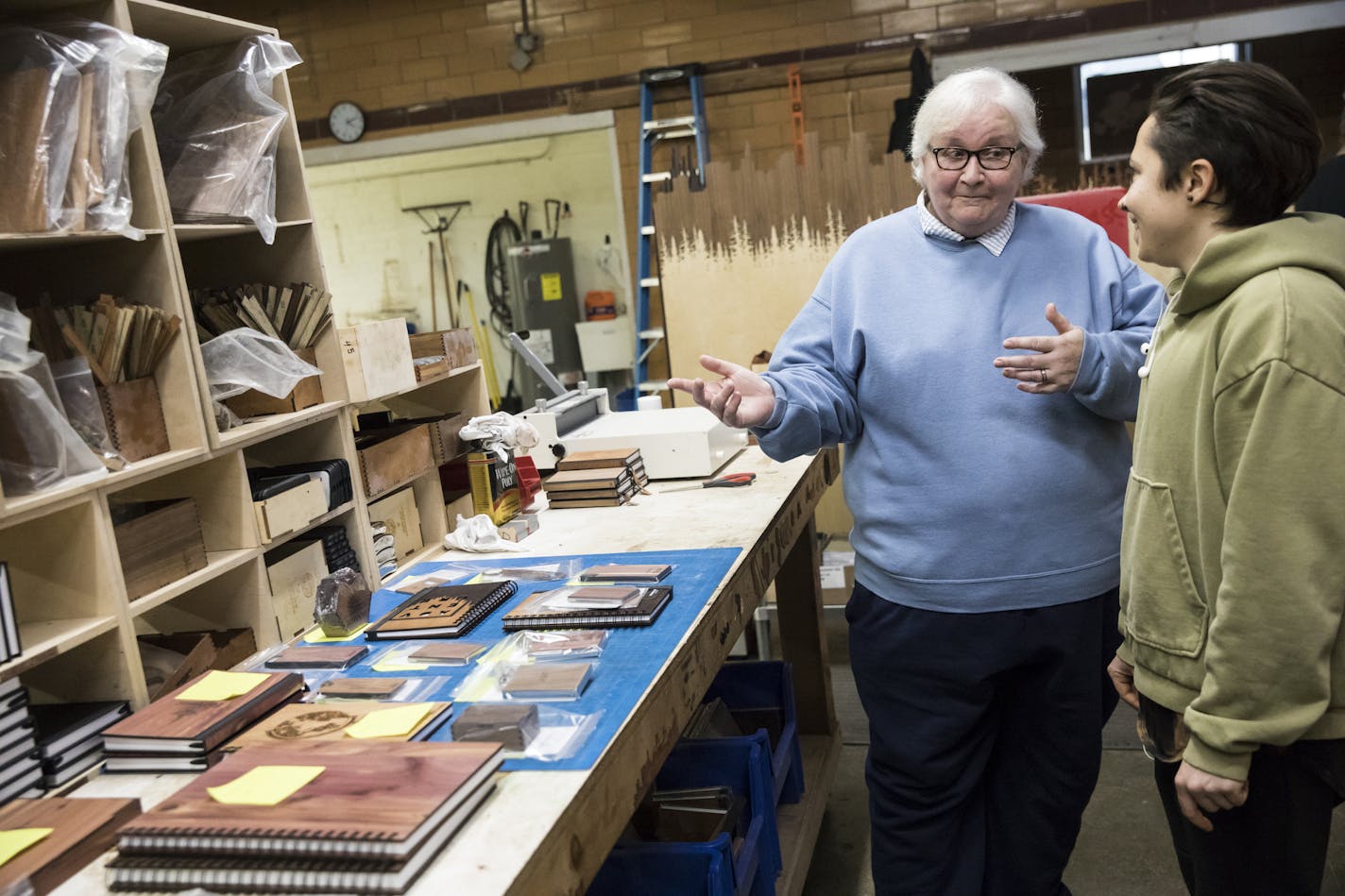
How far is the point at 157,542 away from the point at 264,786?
2.00 ft

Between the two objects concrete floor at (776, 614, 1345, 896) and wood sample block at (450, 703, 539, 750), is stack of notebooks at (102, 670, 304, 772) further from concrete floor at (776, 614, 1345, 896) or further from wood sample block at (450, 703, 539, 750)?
concrete floor at (776, 614, 1345, 896)

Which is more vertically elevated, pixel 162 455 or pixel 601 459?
pixel 162 455

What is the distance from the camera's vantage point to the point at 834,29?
5293mm

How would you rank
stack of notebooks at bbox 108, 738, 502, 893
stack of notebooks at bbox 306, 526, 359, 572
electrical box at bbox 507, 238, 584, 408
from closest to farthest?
stack of notebooks at bbox 108, 738, 502, 893, stack of notebooks at bbox 306, 526, 359, 572, electrical box at bbox 507, 238, 584, 408

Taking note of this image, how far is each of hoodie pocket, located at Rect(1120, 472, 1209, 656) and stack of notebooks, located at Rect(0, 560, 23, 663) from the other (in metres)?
→ 1.46

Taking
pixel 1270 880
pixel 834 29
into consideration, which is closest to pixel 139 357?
pixel 1270 880

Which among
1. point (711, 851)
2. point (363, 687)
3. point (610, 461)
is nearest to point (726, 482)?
point (610, 461)

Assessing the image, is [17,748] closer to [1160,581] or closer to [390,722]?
[390,722]

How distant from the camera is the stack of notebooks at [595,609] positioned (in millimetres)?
1750

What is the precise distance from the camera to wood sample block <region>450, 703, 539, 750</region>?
134 centimetres

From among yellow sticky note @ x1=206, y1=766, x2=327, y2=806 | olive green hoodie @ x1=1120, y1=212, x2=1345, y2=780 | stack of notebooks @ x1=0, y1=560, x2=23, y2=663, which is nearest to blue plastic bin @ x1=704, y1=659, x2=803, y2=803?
olive green hoodie @ x1=1120, y1=212, x2=1345, y2=780

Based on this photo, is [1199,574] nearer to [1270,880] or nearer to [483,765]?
[1270,880]

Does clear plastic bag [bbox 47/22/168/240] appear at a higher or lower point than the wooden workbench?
higher

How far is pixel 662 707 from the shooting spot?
153 centimetres
